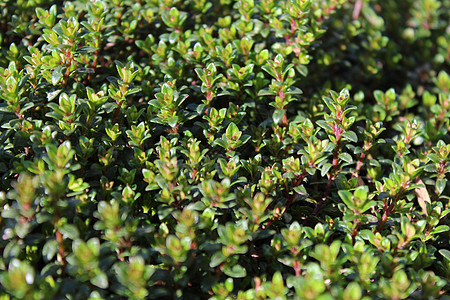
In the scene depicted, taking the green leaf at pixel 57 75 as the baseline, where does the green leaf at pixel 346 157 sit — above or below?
below

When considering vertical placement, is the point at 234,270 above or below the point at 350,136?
below

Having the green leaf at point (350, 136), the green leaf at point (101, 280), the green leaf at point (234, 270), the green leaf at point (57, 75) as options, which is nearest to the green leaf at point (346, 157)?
the green leaf at point (350, 136)

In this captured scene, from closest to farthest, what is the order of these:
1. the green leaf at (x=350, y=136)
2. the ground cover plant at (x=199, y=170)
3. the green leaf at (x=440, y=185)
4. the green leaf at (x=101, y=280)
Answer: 1. the green leaf at (x=101, y=280)
2. the ground cover plant at (x=199, y=170)
3. the green leaf at (x=350, y=136)
4. the green leaf at (x=440, y=185)

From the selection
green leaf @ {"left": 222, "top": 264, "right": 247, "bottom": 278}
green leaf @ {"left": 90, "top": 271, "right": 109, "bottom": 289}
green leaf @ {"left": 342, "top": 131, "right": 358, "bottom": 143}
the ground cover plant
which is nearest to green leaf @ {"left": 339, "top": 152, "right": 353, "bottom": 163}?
the ground cover plant

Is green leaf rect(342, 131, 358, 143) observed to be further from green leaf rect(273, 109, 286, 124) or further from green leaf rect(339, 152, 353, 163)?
green leaf rect(273, 109, 286, 124)

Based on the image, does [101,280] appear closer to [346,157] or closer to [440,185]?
[346,157]

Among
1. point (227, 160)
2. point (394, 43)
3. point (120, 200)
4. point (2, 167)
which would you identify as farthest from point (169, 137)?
point (394, 43)

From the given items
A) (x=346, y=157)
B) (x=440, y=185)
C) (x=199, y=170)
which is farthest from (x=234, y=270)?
(x=440, y=185)

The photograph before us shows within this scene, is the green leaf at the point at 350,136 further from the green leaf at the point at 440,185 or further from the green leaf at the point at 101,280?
the green leaf at the point at 101,280

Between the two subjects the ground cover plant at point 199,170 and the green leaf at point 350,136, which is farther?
the green leaf at point 350,136
